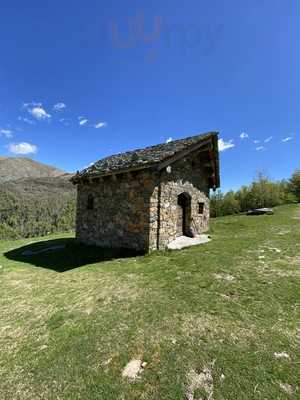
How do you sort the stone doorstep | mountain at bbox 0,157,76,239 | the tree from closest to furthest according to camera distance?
1. the stone doorstep
2. the tree
3. mountain at bbox 0,157,76,239

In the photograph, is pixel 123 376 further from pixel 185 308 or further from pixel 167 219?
pixel 167 219

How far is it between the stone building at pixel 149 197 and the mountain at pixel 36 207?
28837mm

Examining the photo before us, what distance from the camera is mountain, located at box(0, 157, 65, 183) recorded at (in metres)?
81.1

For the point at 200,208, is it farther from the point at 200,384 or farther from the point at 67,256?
the point at 200,384

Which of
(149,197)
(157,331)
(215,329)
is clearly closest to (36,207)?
(149,197)

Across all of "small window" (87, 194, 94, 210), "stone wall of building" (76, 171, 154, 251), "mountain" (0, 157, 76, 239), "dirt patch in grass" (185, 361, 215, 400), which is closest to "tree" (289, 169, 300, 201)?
"stone wall of building" (76, 171, 154, 251)

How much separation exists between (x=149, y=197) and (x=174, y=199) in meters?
1.68

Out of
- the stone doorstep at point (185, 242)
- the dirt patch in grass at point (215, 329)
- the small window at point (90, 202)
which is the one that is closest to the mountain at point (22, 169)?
the small window at point (90, 202)

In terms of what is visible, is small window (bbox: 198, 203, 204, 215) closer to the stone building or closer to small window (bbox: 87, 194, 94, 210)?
the stone building

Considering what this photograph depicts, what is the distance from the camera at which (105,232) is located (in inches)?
390

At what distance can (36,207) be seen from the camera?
4588cm

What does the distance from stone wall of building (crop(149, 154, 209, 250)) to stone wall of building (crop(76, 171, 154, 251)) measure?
1.31 feet

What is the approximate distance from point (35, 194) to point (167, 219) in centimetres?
4836

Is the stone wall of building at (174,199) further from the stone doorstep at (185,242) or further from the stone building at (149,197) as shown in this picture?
the stone doorstep at (185,242)
